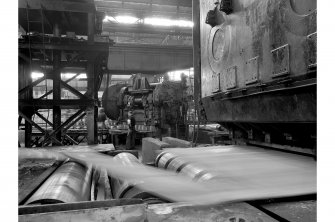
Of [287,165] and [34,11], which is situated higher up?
[34,11]

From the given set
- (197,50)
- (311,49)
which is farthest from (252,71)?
(197,50)

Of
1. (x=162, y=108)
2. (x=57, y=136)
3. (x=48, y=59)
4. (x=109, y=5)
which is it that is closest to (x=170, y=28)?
(x=109, y=5)

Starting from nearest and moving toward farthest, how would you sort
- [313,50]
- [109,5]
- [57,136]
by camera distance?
[313,50], [57,136], [109,5]

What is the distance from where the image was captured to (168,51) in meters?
9.30

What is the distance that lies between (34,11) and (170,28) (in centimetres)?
561

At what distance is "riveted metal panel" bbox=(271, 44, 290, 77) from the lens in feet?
5.49

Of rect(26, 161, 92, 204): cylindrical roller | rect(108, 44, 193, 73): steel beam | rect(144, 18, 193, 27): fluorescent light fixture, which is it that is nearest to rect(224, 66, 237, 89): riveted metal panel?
rect(26, 161, 92, 204): cylindrical roller

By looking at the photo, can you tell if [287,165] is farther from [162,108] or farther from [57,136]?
[162,108]

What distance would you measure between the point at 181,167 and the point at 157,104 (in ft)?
18.0

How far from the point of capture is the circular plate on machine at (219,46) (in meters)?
2.49

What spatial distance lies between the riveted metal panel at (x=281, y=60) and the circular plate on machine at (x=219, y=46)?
0.70m

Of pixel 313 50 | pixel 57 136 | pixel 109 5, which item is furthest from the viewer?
pixel 109 5

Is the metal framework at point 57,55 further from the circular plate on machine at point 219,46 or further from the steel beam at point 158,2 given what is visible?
the steel beam at point 158,2

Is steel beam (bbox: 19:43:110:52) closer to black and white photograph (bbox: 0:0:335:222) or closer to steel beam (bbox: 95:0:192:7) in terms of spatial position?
black and white photograph (bbox: 0:0:335:222)
